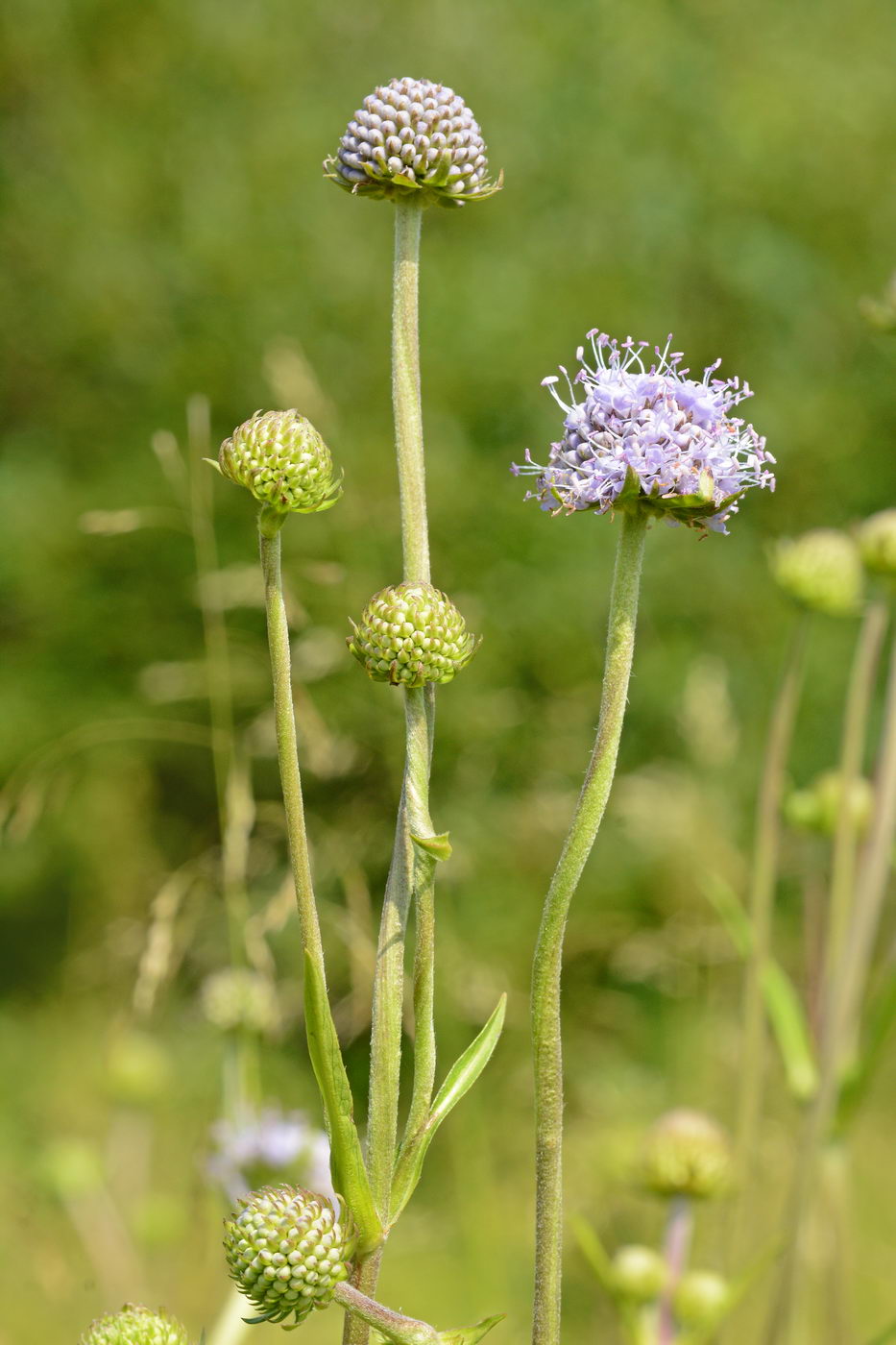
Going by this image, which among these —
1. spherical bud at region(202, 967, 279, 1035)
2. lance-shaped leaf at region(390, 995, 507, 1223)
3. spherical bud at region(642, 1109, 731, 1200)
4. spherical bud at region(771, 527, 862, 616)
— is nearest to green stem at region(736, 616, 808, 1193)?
spherical bud at region(642, 1109, 731, 1200)

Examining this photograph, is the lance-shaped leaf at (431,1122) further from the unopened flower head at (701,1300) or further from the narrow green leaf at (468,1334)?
the unopened flower head at (701,1300)

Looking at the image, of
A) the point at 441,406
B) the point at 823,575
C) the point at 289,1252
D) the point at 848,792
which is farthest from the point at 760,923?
the point at 441,406

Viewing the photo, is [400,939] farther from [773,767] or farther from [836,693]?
[836,693]

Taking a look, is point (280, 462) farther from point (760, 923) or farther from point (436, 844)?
point (760, 923)

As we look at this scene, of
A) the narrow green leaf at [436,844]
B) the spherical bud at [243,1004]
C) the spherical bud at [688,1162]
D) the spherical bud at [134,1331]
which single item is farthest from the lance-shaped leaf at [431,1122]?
the spherical bud at [688,1162]

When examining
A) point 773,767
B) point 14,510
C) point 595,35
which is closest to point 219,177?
point 14,510

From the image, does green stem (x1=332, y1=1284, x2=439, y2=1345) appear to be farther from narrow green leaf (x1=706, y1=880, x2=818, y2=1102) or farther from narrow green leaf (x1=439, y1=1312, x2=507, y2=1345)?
narrow green leaf (x1=706, y1=880, x2=818, y2=1102)
